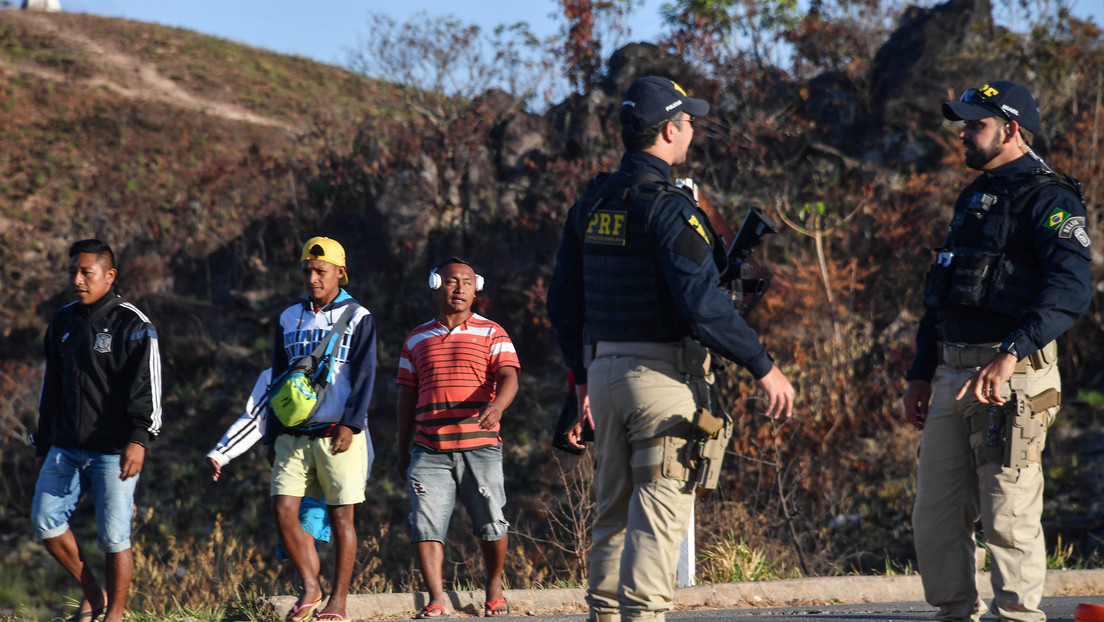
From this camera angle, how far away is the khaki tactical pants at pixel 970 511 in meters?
3.77

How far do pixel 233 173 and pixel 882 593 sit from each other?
20.9 metres

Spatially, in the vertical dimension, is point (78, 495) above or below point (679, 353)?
below

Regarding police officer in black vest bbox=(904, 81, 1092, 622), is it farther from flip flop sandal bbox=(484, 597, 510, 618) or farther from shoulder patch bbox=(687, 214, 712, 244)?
flip flop sandal bbox=(484, 597, 510, 618)

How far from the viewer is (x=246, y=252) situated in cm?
2189

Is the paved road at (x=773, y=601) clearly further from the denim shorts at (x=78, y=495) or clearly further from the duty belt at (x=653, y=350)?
the duty belt at (x=653, y=350)

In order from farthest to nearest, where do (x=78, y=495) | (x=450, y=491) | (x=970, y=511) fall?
(x=450, y=491) < (x=78, y=495) < (x=970, y=511)

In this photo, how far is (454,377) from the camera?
5.80 meters

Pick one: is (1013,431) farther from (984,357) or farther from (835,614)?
(835,614)

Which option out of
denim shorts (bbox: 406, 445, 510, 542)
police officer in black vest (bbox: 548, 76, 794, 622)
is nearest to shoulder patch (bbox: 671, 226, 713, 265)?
police officer in black vest (bbox: 548, 76, 794, 622)

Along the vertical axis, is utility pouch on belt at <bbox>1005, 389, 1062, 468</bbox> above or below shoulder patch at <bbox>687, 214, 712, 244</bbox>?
below

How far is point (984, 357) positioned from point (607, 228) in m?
1.53

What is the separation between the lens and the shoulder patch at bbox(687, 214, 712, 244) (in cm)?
344

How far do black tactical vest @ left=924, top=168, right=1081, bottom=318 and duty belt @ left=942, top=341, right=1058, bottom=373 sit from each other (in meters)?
0.15

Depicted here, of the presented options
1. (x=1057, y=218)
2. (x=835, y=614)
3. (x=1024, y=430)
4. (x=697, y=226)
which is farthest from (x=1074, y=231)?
(x=835, y=614)
